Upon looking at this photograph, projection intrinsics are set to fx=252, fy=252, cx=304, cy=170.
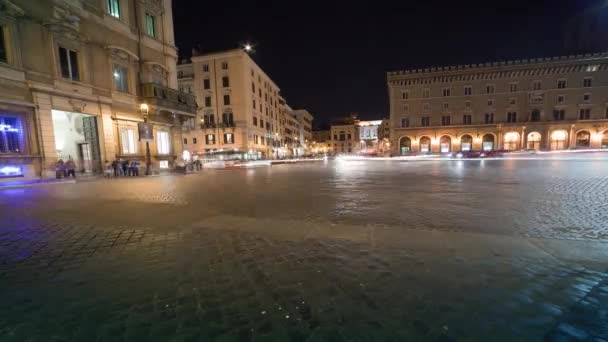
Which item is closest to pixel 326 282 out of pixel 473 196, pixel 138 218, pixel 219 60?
pixel 138 218

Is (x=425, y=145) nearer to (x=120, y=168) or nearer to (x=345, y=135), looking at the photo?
(x=120, y=168)

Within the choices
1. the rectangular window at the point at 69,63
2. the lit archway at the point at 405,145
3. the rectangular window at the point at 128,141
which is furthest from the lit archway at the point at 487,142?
the rectangular window at the point at 69,63

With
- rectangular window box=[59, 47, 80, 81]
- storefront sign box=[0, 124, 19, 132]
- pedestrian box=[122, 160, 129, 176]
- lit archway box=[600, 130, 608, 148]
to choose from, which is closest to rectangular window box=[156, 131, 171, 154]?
pedestrian box=[122, 160, 129, 176]

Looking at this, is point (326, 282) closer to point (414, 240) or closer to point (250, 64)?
point (414, 240)

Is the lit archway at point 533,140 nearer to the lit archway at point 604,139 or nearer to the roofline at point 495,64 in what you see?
the lit archway at point 604,139

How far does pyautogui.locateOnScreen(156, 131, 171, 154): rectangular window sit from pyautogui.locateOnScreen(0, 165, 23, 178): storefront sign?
356 inches

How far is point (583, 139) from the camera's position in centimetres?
4734

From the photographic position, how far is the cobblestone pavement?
6.89 feet

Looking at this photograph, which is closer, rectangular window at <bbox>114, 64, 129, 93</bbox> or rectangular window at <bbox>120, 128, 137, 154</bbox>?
rectangular window at <bbox>114, 64, 129, 93</bbox>

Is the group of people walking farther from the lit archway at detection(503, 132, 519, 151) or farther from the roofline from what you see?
the lit archway at detection(503, 132, 519, 151)

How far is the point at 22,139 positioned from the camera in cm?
1425

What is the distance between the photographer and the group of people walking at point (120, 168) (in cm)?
1741

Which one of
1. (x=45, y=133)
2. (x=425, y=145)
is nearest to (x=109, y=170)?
(x=45, y=133)

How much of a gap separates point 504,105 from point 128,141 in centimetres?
6147
